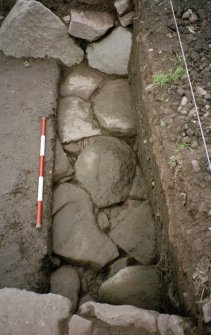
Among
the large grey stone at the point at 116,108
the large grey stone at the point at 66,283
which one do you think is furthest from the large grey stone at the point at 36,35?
the large grey stone at the point at 66,283

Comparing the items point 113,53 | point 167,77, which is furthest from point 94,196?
point 113,53

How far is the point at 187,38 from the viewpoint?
9.93ft

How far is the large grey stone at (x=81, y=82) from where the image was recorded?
136 inches

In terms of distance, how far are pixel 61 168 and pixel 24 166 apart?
0.29 metres

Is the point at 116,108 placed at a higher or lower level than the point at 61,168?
higher

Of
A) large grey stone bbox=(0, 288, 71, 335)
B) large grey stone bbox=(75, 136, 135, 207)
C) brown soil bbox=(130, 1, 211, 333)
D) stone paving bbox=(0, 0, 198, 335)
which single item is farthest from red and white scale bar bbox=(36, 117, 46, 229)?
brown soil bbox=(130, 1, 211, 333)

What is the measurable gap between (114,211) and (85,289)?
62 cm

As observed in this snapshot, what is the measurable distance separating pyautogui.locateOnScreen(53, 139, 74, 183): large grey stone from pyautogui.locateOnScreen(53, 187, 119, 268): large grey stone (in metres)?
0.18

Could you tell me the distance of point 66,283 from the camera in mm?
2535

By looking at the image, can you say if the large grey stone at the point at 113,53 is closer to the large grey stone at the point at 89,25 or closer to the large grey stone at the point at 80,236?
the large grey stone at the point at 89,25

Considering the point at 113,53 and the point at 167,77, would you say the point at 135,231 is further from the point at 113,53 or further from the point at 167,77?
the point at 113,53

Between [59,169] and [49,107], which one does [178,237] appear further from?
[49,107]

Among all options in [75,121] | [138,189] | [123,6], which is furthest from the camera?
[123,6]

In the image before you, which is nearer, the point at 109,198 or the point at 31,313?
the point at 31,313
